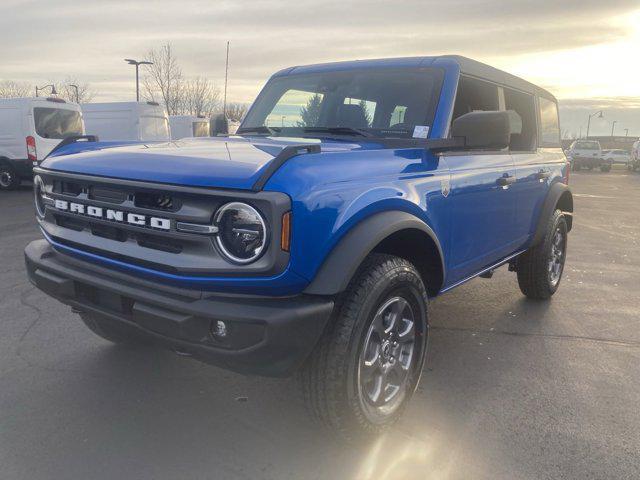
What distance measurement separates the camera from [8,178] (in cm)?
1373

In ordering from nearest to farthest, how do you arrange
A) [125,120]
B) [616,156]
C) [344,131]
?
1. [344,131]
2. [125,120]
3. [616,156]

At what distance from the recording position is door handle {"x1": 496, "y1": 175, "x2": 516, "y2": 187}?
12.3 feet

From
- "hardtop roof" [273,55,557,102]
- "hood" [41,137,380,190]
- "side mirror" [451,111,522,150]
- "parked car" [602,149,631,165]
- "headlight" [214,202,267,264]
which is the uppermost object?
"hardtop roof" [273,55,557,102]

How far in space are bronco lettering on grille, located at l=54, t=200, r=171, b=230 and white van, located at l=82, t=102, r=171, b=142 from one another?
41.2ft

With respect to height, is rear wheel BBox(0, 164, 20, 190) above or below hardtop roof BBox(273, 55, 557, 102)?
below

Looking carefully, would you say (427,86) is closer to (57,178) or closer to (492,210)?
(492,210)

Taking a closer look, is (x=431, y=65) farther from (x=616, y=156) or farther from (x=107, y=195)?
(x=616, y=156)

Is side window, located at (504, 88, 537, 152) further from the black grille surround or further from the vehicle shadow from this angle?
the black grille surround

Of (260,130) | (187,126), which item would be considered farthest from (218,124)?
(187,126)

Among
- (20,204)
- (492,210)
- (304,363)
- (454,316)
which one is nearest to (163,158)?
(304,363)

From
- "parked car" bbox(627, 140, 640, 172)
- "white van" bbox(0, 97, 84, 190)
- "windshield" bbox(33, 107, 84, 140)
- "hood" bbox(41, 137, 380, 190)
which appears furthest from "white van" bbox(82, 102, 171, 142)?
"parked car" bbox(627, 140, 640, 172)

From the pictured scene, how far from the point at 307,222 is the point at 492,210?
6.49ft

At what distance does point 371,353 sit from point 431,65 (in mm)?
1930

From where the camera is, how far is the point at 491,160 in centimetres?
371
